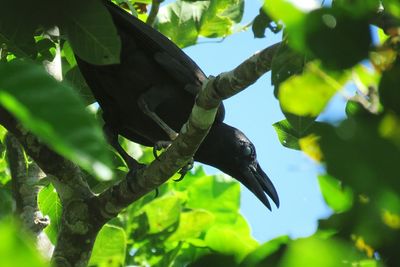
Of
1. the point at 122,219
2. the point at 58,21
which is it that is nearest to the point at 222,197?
the point at 122,219

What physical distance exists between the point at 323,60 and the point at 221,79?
2.22 m

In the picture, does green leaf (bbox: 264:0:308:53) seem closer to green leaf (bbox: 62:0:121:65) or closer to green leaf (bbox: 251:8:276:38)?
green leaf (bbox: 62:0:121:65)

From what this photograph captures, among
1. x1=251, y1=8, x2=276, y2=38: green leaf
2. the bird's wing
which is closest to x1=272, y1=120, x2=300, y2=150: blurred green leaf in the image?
x1=251, y1=8, x2=276, y2=38: green leaf

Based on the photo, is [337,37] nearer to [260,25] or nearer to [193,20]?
[260,25]

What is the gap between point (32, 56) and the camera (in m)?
3.46

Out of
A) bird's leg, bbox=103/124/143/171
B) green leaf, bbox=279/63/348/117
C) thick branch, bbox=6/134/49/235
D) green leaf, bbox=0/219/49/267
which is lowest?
bird's leg, bbox=103/124/143/171

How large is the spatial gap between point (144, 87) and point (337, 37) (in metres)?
4.03

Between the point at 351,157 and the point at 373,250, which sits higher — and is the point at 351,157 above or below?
above

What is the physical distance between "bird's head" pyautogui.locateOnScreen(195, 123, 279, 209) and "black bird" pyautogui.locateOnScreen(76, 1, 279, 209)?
3 centimetres

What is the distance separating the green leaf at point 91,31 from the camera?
1242 mm

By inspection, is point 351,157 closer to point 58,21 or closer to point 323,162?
point 323,162

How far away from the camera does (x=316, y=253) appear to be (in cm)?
84

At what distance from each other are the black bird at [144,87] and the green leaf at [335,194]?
3470 millimetres

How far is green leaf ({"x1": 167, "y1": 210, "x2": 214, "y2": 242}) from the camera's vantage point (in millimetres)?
4828
